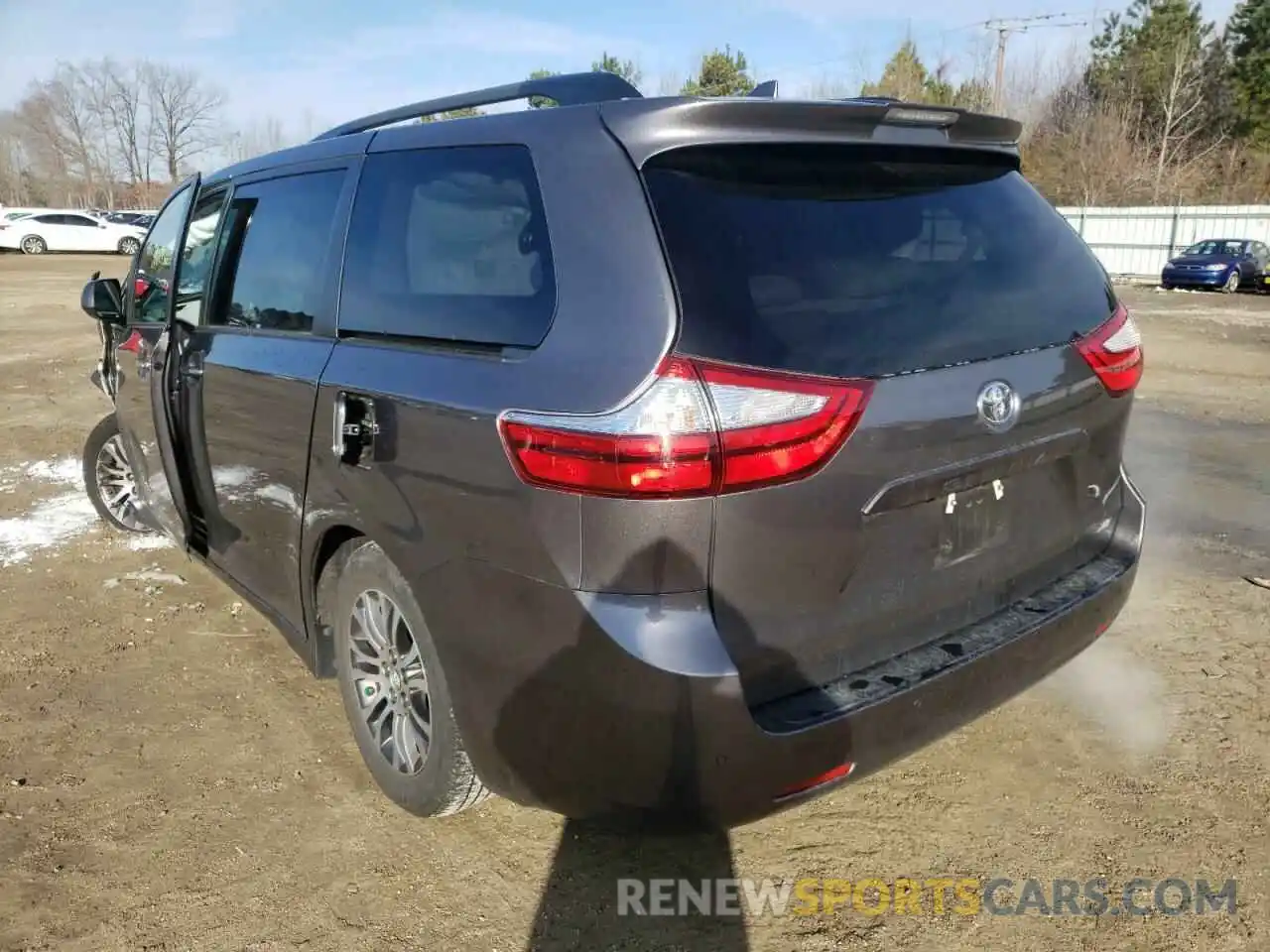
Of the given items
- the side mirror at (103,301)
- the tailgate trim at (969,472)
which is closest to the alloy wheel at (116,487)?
the side mirror at (103,301)

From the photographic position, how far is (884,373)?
2.12 meters

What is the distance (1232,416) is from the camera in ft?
27.8

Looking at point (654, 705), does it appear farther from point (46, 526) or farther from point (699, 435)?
point (46, 526)

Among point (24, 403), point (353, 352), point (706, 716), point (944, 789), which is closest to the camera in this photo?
point (706, 716)

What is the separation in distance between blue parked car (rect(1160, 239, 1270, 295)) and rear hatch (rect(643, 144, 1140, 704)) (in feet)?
90.4

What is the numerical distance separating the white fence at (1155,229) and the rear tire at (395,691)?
34.0m

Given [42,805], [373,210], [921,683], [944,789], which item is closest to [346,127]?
[373,210]

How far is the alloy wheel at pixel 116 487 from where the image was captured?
5496 mm

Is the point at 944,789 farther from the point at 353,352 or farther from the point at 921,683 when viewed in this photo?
the point at 353,352

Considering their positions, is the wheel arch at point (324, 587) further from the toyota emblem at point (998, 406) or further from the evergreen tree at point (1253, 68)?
the evergreen tree at point (1253, 68)

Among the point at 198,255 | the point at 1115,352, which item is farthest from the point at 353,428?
the point at 1115,352

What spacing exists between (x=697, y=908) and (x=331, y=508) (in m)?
1.49

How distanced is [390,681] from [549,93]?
1750 millimetres

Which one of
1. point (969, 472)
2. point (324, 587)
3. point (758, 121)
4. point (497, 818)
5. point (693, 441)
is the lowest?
point (497, 818)
